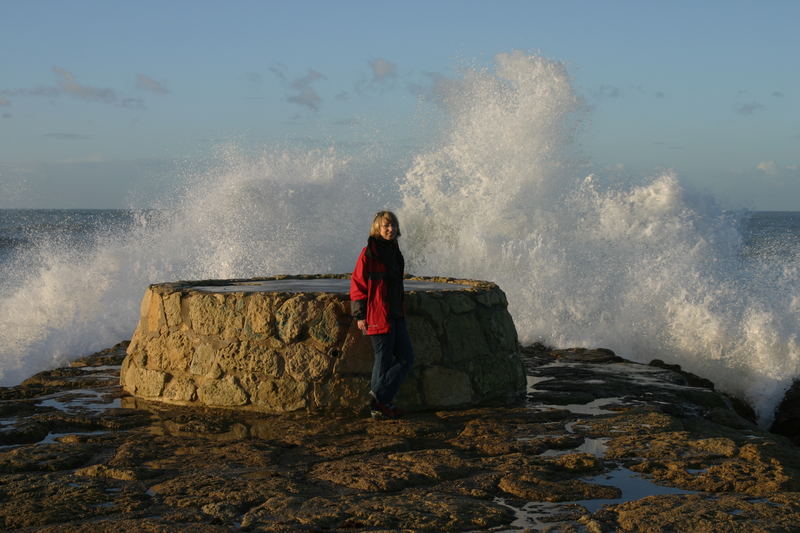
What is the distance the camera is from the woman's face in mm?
5656

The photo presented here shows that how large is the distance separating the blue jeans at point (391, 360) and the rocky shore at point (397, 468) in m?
0.22

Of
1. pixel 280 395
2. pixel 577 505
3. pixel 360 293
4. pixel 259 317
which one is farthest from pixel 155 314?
pixel 577 505

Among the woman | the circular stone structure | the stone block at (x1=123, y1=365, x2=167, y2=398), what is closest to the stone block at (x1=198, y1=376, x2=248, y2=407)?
the circular stone structure

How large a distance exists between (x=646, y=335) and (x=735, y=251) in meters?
4.90

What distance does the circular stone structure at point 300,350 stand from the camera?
5.84m

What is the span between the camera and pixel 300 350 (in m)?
5.84

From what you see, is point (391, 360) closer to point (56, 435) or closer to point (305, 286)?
point (305, 286)

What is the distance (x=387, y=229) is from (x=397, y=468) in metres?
1.80

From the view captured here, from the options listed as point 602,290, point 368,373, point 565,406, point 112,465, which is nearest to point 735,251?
point 602,290

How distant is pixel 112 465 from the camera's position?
14.8 feet

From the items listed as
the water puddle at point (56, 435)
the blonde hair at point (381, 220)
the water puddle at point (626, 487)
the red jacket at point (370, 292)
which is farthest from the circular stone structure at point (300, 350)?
the water puddle at point (626, 487)

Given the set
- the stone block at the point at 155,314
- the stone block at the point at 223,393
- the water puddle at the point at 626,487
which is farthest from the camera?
the stone block at the point at 155,314

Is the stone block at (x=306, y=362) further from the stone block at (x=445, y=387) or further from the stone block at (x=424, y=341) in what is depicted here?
the stone block at (x=445, y=387)

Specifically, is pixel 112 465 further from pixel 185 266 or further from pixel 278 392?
pixel 185 266
